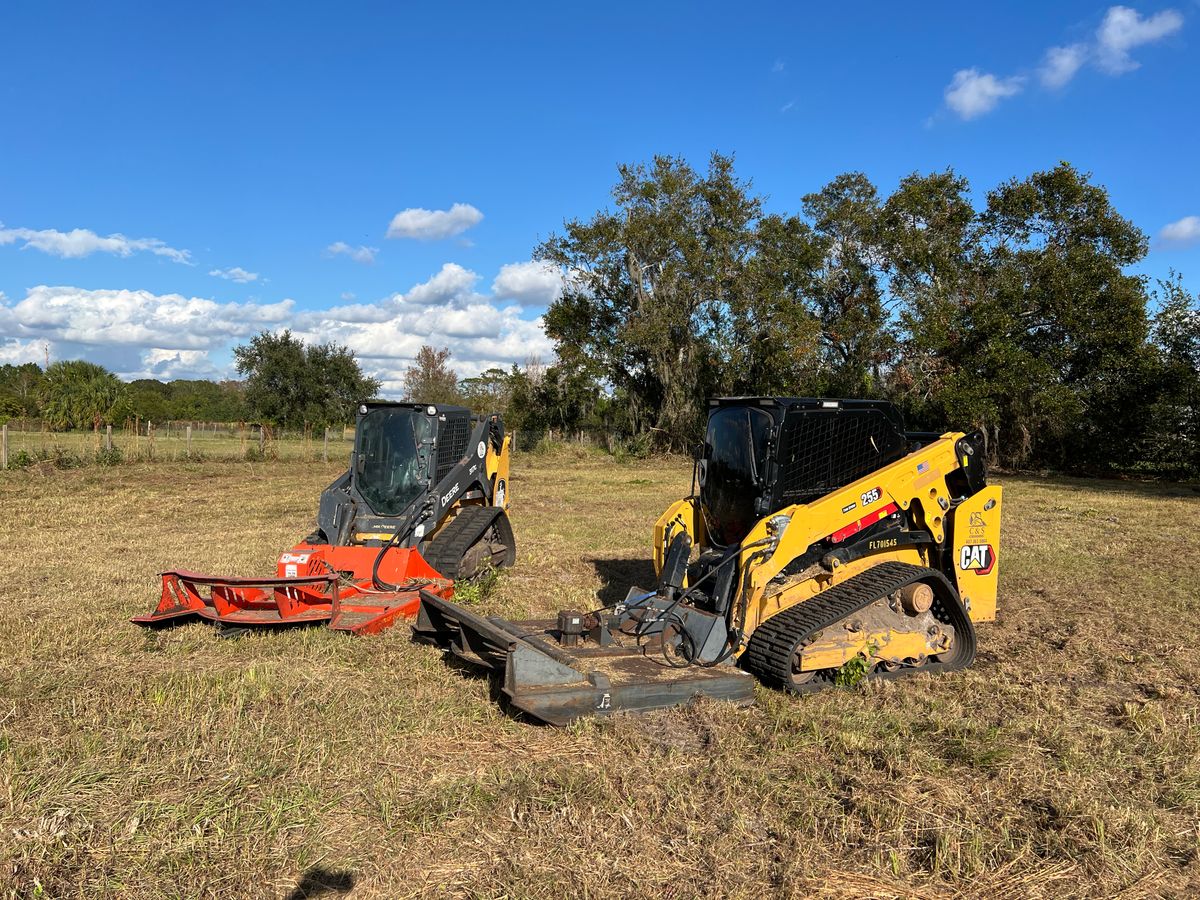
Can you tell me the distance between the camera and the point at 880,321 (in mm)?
30250

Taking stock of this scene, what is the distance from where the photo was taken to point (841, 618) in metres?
5.59

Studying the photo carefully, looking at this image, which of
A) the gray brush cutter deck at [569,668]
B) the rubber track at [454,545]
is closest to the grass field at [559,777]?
the gray brush cutter deck at [569,668]

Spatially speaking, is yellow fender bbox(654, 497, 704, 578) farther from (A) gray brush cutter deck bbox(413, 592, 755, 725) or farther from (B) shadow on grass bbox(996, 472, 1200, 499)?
(B) shadow on grass bbox(996, 472, 1200, 499)

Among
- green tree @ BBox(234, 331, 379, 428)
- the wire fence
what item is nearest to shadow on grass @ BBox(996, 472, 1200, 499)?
the wire fence

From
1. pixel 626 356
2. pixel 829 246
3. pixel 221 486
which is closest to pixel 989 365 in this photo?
pixel 829 246

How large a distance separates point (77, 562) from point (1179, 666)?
11.6m

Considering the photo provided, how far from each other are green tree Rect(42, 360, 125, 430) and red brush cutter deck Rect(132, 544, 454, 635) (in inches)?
1250

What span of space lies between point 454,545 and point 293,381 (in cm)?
3981

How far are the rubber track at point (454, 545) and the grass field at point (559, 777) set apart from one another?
163cm

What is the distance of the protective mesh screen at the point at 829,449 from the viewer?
20.4 ft

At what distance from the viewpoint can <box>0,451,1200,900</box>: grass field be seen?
11.1 ft

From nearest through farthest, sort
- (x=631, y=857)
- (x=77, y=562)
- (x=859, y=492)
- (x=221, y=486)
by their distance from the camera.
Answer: (x=631, y=857)
(x=859, y=492)
(x=77, y=562)
(x=221, y=486)

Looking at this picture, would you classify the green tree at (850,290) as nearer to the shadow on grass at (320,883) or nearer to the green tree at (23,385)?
the shadow on grass at (320,883)

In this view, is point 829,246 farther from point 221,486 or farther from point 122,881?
point 122,881
